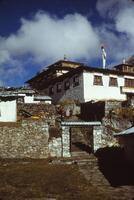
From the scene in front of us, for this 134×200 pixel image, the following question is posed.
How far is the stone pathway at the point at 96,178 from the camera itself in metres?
20.9

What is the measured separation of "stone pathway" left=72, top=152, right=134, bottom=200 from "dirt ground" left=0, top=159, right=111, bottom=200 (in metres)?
0.54

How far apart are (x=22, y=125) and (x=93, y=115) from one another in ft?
46.7

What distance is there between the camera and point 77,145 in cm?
3572

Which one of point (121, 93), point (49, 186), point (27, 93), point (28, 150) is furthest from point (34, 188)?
point (121, 93)

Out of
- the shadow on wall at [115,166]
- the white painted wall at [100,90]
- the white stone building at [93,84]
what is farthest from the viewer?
the white stone building at [93,84]

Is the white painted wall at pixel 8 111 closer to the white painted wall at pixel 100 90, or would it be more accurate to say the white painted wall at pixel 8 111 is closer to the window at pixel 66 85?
the white painted wall at pixel 100 90

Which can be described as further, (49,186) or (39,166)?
(39,166)

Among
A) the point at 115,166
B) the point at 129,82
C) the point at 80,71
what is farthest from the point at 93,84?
the point at 115,166

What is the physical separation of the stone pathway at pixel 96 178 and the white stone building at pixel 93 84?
1783 cm

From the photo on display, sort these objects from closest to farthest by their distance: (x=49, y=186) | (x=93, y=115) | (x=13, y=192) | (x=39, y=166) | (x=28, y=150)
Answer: (x=13, y=192)
(x=49, y=186)
(x=39, y=166)
(x=28, y=150)
(x=93, y=115)

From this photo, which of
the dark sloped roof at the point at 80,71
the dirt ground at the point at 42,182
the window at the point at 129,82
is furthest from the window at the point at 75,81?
the dirt ground at the point at 42,182

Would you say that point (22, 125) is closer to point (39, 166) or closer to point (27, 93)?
point (39, 166)

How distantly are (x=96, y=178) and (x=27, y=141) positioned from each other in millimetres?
8701

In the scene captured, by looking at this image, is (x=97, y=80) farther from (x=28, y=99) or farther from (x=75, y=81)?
(x=28, y=99)
